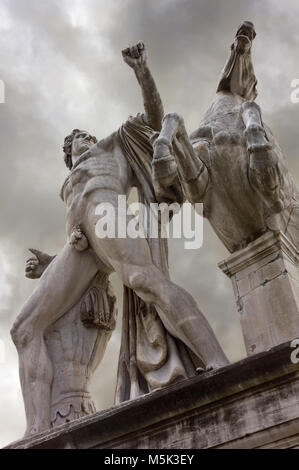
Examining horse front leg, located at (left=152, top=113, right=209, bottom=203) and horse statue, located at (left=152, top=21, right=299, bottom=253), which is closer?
horse statue, located at (left=152, top=21, right=299, bottom=253)

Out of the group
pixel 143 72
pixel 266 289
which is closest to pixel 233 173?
pixel 266 289

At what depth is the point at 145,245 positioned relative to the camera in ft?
23.1

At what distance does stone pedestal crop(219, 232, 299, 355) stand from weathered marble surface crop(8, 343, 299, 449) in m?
0.72

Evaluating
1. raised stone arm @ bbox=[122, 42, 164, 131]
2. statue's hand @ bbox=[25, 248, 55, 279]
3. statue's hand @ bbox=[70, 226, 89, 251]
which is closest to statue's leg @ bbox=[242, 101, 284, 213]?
raised stone arm @ bbox=[122, 42, 164, 131]

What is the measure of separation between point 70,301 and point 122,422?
2.37 m

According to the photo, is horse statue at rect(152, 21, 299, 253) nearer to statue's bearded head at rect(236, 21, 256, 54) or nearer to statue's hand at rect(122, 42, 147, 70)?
statue's bearded head at rect(236, 21, 256, 54)

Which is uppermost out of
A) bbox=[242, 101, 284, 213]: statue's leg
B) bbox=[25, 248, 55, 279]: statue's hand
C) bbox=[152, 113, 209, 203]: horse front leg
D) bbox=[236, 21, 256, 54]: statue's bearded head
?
bbox=[236, 21, 256, 54]: statue's bearded head

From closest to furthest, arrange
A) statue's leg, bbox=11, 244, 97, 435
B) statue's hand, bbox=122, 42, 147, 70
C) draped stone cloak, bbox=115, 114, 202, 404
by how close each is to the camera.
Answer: draped stone cloak, bbox=115, 114, 202, 404 < statue's leg, bbox=11, 244, 97, 435 < statue's hand, bbox=122, 42, 147, 70

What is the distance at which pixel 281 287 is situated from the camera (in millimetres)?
5762

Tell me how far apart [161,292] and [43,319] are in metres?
1.71

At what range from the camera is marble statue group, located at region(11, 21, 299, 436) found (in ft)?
20.2

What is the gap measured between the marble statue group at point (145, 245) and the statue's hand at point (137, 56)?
0.01 m

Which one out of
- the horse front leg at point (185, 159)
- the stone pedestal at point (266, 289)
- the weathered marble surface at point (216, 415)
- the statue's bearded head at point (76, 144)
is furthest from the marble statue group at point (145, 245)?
the weathered marble surface at point (216, 415)
